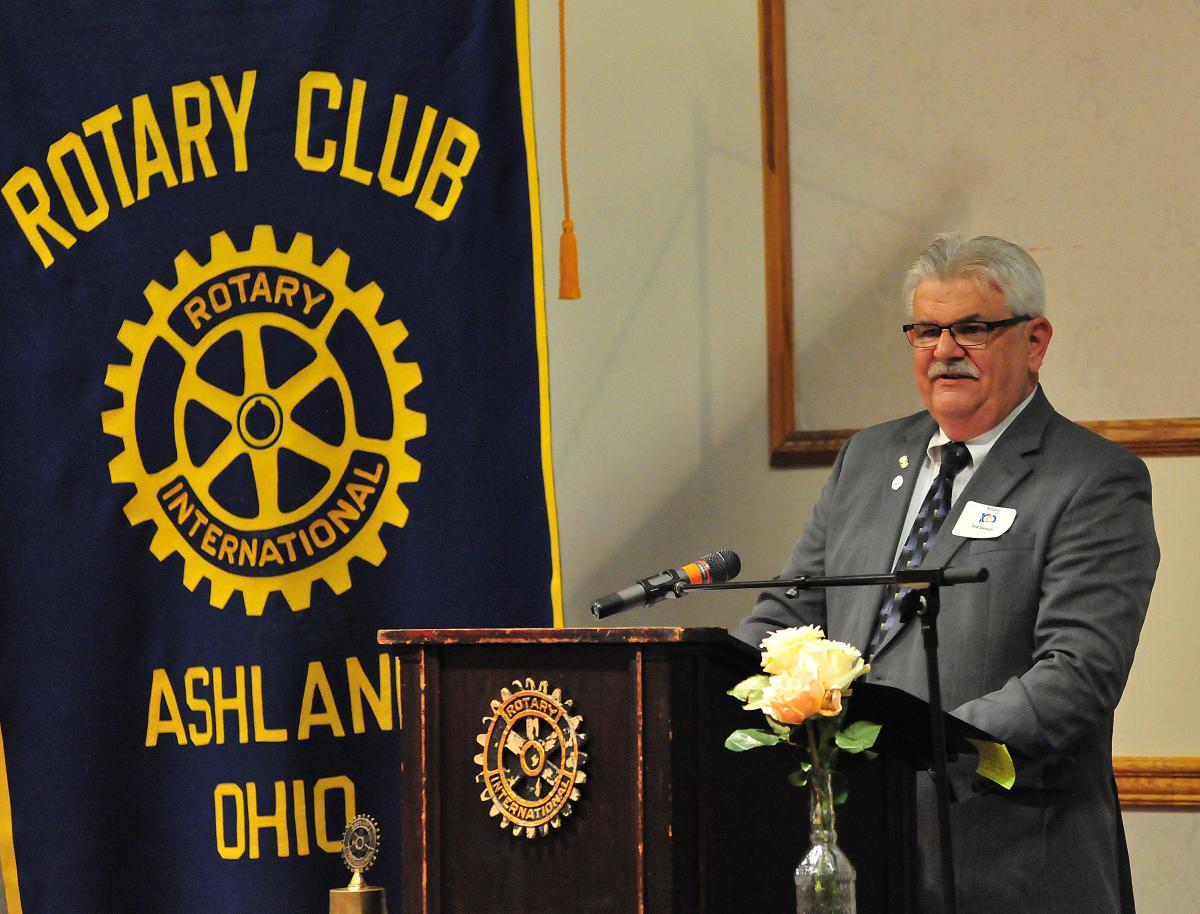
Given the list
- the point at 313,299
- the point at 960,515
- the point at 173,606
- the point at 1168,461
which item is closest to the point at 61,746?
the point at 173,606

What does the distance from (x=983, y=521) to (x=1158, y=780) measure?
1130mm

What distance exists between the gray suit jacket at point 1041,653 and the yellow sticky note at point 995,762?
0.23 m

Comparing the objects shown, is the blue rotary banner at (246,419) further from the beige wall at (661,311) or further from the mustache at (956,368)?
the mustache at (956,368)

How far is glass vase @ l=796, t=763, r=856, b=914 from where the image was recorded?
1.66 metres

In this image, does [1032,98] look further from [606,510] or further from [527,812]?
[527,812]

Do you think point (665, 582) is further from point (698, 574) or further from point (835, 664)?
point (835, 664)

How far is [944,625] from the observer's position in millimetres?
2402

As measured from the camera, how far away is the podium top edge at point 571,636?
1.71m

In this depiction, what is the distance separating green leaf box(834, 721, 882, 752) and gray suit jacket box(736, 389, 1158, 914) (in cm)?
49

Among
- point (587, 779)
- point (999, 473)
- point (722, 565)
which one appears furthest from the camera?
point (999, 473)

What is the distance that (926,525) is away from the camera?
99.3 inches

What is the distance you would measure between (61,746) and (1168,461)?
2328mm

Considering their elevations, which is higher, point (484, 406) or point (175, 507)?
point (484, 406)

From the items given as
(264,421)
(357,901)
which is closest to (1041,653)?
(357,901)
